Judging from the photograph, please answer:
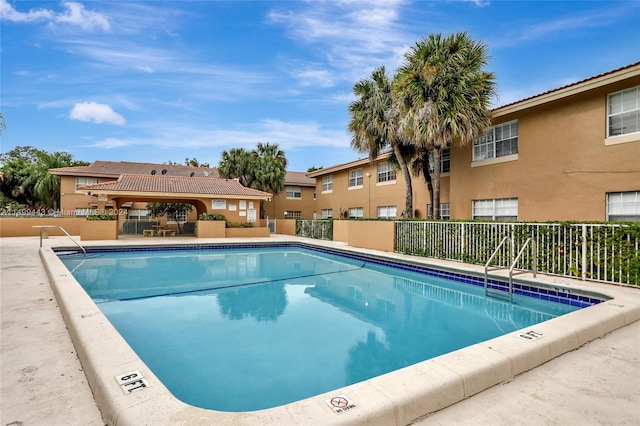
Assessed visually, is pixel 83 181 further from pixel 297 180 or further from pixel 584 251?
pixel 584 251

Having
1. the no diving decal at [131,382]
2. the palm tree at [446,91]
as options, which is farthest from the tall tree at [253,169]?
the no diving decal at [131,382]

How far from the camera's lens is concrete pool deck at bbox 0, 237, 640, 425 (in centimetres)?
244

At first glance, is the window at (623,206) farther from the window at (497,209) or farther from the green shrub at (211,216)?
the green shrub at (211,216)

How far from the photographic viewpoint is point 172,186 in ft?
71.3

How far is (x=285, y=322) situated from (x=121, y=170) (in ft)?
104

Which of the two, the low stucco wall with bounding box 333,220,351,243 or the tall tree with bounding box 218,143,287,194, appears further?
the tall tree with bounding box 218,143,287,194

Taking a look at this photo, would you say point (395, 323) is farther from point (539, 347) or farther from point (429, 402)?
point (429, 402)

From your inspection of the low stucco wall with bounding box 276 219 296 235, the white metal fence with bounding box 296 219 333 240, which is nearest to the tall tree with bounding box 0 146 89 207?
the low stucco wall with bounding box 276 219 296 235

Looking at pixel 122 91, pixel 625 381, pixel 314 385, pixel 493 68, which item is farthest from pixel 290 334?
pixel 122 91

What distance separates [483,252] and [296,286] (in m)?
5.71

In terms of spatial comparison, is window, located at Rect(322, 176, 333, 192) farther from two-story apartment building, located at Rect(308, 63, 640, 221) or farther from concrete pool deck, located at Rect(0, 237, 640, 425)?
concrete pool deck, located at Rect(0, 237, 640, 425)

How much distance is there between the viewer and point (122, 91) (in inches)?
865

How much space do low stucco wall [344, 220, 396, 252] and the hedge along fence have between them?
2.20 m

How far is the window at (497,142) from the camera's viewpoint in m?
12.6
